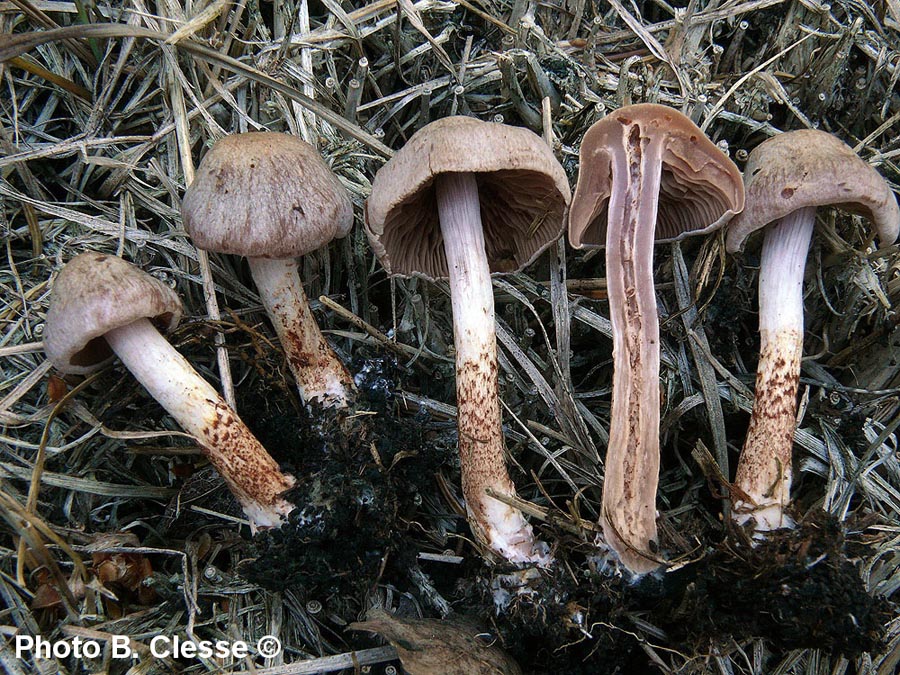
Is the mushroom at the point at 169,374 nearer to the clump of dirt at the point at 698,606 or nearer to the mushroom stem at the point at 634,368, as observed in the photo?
the clump of dirt at the point at 698,606

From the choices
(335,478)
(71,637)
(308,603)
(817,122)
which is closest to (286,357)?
(335,478)

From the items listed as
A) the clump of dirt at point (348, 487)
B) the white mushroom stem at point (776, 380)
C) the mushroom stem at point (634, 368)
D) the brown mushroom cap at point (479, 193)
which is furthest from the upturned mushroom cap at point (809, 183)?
the clump of dirt at point (348, 487)

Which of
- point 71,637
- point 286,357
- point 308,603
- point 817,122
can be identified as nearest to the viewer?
point 71,637

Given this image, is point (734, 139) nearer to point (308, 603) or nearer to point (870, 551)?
point (870, 551)

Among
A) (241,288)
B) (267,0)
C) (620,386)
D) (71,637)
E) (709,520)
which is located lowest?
(709,520)

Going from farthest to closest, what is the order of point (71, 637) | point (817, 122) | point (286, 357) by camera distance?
point (817, 122) < point (286, 357) < point (71, 637)

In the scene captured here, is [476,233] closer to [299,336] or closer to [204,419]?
[299,336]

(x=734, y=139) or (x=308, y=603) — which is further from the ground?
(x=734, y=139)
